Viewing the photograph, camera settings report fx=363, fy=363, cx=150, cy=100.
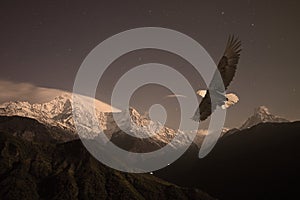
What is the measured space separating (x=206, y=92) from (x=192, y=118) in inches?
73.8

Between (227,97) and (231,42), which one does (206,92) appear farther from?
(231,42)

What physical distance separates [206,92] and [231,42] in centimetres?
293

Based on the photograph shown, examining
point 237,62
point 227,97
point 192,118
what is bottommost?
point 192,118

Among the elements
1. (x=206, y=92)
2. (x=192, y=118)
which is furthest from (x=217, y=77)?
(x=192, y=118)

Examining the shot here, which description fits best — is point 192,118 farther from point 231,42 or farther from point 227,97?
point 231,42

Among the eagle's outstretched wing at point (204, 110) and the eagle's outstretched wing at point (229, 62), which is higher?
the eagle's outstretched wing at point (229, 62)

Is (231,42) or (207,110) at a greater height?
(231,42)

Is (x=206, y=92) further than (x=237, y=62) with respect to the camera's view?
Yes

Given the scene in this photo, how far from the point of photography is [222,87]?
1795cm

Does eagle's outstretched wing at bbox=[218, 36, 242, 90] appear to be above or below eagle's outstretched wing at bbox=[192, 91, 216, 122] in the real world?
above

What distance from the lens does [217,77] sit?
60.6ft

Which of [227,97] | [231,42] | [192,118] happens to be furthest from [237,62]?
[192,118]

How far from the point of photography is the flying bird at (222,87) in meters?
17.9

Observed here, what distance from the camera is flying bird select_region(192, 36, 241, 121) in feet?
58.7
